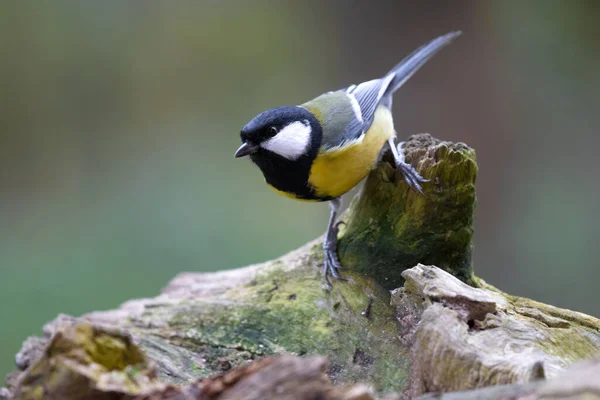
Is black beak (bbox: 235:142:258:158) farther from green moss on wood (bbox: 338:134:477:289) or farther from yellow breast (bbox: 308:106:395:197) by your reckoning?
green moss on wood (bbox: 338:134:477:289)

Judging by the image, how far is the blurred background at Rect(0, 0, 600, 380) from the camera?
3.98 m

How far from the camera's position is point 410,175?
185 centimetres

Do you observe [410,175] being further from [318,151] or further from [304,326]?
[304,326]

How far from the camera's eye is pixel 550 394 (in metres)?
0.84

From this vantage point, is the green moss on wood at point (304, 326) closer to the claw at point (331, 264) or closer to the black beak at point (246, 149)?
the claw at point (331, 264)

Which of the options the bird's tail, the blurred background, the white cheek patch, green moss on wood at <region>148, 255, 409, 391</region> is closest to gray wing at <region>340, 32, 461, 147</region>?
the bird's tail

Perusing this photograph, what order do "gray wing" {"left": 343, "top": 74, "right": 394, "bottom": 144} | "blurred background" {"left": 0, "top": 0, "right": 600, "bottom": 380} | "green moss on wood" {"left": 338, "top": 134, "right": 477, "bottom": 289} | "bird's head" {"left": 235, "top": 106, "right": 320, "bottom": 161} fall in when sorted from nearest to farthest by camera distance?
"green moss on wood" {"left": 338, "top": 134, "right": 477, "bottom": 289} → "bird's head" {"left": 235, "top": 106, "right": 320, "bottom": 161} → "gray wing" {"left": 343, "top": 74, "right": 394, "bottom": 144} → "blurred background" {"left": 0, "top": 0, "right": 600, "bottom": 380}

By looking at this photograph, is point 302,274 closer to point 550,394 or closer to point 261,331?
point 261,331

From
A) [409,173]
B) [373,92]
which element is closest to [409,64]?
[373,92]

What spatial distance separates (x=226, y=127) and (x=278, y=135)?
3476mm

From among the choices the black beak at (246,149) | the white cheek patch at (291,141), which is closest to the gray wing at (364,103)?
the white cheek patch at (291,141)

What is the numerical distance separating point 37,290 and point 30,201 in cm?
117

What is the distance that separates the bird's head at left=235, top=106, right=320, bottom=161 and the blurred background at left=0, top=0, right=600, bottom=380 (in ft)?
6.94

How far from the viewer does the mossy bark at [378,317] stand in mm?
1143
